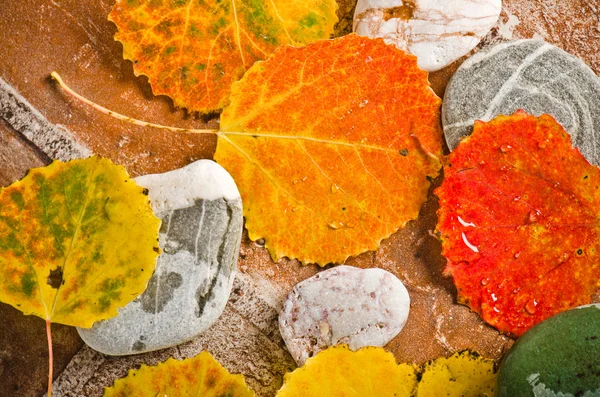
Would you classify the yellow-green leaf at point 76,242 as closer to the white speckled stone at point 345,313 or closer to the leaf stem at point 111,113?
the leaf stem at point 111,113

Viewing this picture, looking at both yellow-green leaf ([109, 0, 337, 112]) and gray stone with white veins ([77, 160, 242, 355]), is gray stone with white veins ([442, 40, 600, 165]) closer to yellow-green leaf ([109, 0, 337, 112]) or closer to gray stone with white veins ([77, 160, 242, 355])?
yellow-green leaf ([109, 0, 337, 112])

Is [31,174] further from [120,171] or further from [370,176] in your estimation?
[370,176]

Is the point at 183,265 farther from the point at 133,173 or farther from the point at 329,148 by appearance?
the point at 329,148

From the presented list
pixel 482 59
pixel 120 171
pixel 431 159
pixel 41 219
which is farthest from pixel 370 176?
pixel 41 219

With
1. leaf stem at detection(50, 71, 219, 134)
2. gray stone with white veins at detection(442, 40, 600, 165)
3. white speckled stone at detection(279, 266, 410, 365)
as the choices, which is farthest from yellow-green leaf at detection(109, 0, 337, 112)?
white speckled stone at detection(279, 266, 410, 365)

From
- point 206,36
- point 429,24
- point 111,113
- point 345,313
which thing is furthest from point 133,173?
point 429,24

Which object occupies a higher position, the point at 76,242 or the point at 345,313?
the point at 76,242

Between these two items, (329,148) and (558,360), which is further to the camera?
(329,148)

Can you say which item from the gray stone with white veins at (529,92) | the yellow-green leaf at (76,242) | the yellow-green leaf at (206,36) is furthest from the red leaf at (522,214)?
the yellow-green leaf at (76,242)
